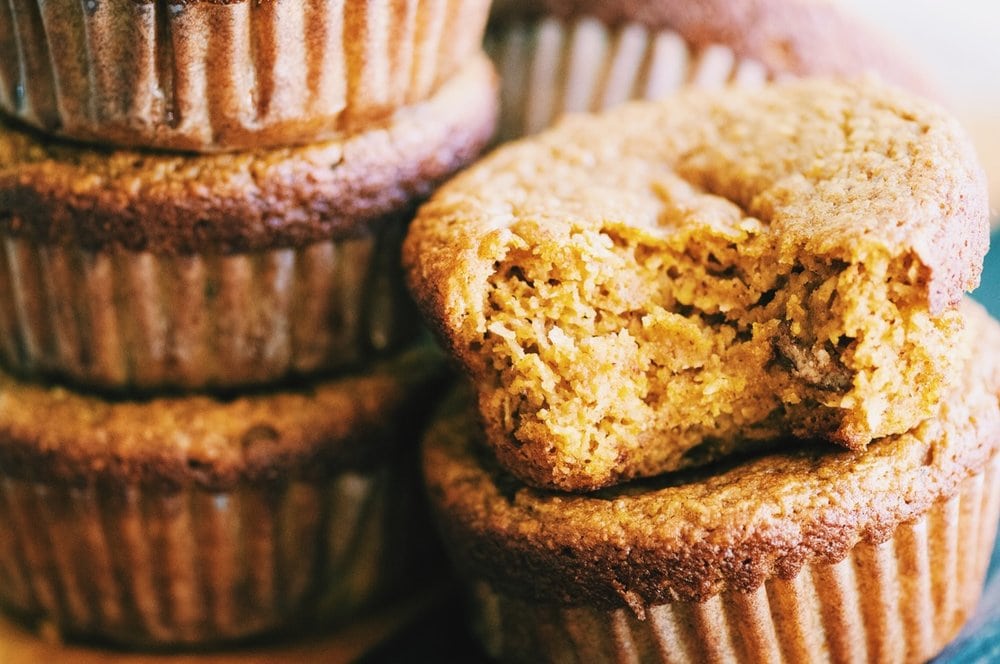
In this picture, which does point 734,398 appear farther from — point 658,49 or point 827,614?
point 658,49

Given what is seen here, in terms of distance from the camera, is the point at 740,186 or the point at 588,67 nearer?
the point at 740,186

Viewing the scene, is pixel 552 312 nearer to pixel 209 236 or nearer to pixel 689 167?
pixel 689 167

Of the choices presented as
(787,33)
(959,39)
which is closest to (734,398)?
(787,33)

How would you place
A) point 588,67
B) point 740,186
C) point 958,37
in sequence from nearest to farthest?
point 740,186, point 588,67, point 958,37

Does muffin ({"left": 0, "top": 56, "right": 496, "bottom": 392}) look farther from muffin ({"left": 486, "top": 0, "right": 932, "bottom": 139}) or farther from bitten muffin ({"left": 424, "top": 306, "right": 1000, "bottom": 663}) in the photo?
muffin ({"left": 486, "top": 0, "right": 932, "bottom": 139})

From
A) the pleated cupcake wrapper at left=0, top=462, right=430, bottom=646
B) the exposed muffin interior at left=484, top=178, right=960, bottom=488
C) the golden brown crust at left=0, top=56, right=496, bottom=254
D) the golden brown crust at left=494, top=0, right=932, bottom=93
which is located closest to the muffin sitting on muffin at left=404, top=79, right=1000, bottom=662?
the exposed muffin interior at left=484, top=178, right=960, bottom=488

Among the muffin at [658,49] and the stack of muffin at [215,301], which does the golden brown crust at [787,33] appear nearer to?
the muffin at [658,49]
